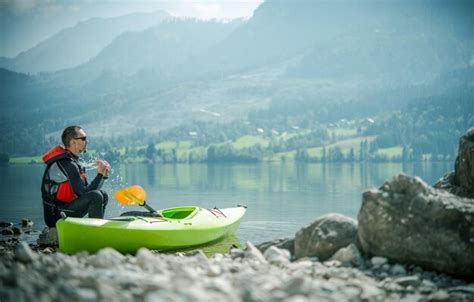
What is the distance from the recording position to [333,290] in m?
9.00

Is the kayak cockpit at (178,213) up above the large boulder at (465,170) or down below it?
below

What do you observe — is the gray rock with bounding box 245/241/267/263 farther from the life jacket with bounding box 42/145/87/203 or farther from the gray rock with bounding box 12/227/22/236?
the gray rock with bounding box 12/227/22/236

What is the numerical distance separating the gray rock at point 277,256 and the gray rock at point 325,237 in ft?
0.98

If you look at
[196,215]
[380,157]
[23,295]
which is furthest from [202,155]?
[23,295]

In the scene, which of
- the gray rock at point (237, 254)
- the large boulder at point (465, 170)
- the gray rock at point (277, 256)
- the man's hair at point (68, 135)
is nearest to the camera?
the gray rock at point (277, 256)

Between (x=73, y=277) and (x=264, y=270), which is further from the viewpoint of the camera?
(x=264, y=270)

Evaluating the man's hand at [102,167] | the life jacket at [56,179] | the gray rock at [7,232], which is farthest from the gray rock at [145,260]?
the gray rock at [7,232]

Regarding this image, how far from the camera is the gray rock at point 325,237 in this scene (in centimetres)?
1198

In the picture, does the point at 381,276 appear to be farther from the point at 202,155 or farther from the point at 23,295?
the point at 202,155

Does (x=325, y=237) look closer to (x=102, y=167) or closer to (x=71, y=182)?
(x=102, y=167)

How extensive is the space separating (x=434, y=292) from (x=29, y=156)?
599 feet

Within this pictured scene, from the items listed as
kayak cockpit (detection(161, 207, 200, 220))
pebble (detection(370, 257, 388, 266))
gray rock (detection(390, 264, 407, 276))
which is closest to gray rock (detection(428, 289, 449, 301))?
gray rock (detection(390, 264, 407, 276))

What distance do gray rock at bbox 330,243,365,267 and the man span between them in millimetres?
5855

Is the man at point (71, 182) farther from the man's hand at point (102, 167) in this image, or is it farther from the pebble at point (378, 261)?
the pebble at point (378, 261)
